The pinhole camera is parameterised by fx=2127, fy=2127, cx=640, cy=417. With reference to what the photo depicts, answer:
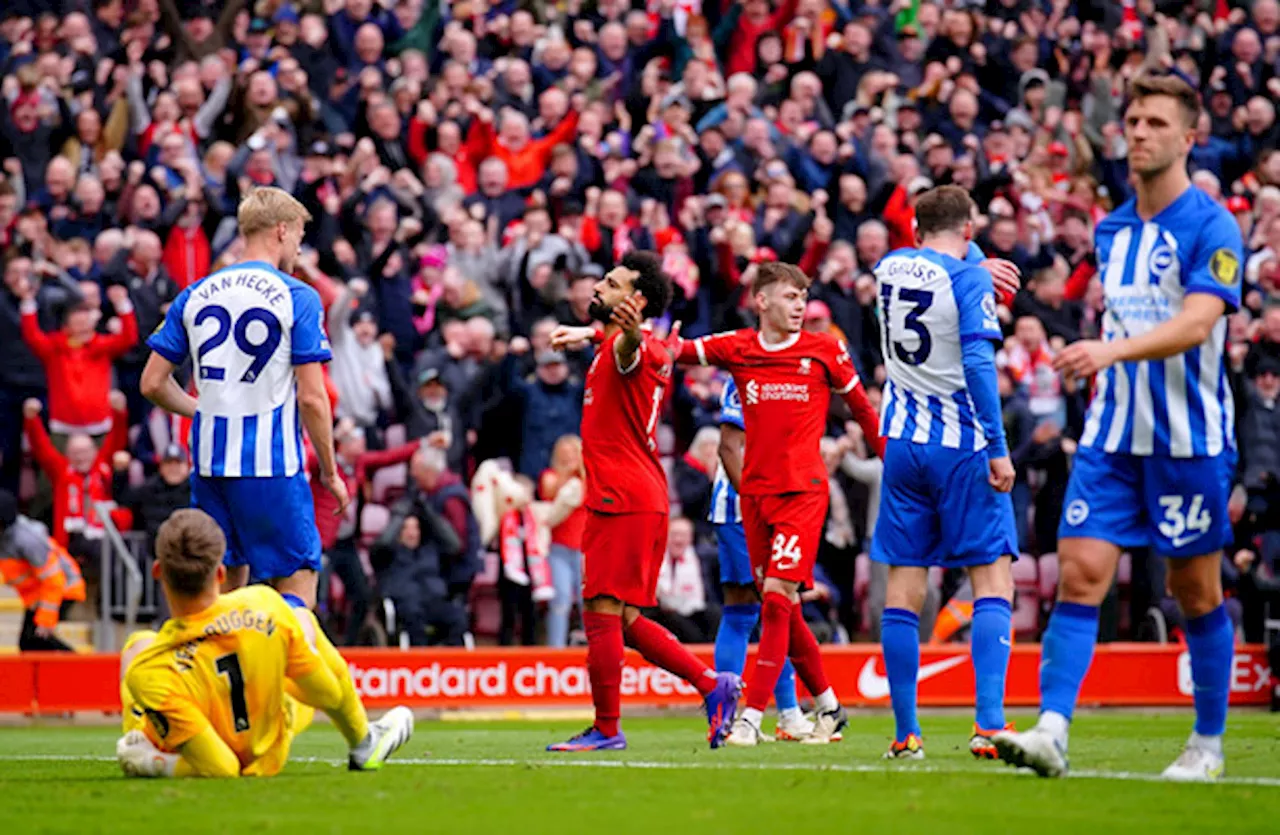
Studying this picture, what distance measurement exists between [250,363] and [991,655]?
142 inches

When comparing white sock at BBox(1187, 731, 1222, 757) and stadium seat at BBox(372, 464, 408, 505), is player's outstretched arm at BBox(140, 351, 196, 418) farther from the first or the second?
stadium seat at BBox(372, 464, 408, 505)

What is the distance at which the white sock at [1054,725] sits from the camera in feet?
25.5

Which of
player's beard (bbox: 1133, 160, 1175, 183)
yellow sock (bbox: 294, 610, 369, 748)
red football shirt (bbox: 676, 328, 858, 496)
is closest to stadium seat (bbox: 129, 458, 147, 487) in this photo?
red football shirt (bbox: 676, 328, 858, 496)

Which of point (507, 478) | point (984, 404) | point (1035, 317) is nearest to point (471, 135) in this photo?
point (507, 478)

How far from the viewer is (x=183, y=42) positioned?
22.0 metres

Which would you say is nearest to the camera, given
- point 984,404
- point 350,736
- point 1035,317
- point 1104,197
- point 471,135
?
point 350,736

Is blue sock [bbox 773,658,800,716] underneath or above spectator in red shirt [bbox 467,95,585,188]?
underneath

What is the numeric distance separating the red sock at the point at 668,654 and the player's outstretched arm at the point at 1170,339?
3.21 meters

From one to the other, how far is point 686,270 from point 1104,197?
609 cm

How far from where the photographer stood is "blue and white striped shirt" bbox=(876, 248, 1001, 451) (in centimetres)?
967

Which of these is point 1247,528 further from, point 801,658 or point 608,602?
point 608,602

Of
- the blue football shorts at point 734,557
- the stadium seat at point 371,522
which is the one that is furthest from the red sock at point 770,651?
the stadium seat at point 371,522

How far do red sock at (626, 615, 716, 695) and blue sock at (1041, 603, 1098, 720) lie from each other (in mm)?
2529

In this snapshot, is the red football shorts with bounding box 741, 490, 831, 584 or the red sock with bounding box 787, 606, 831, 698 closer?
the red football shorts with bounding box 741, 490, 831, 584
